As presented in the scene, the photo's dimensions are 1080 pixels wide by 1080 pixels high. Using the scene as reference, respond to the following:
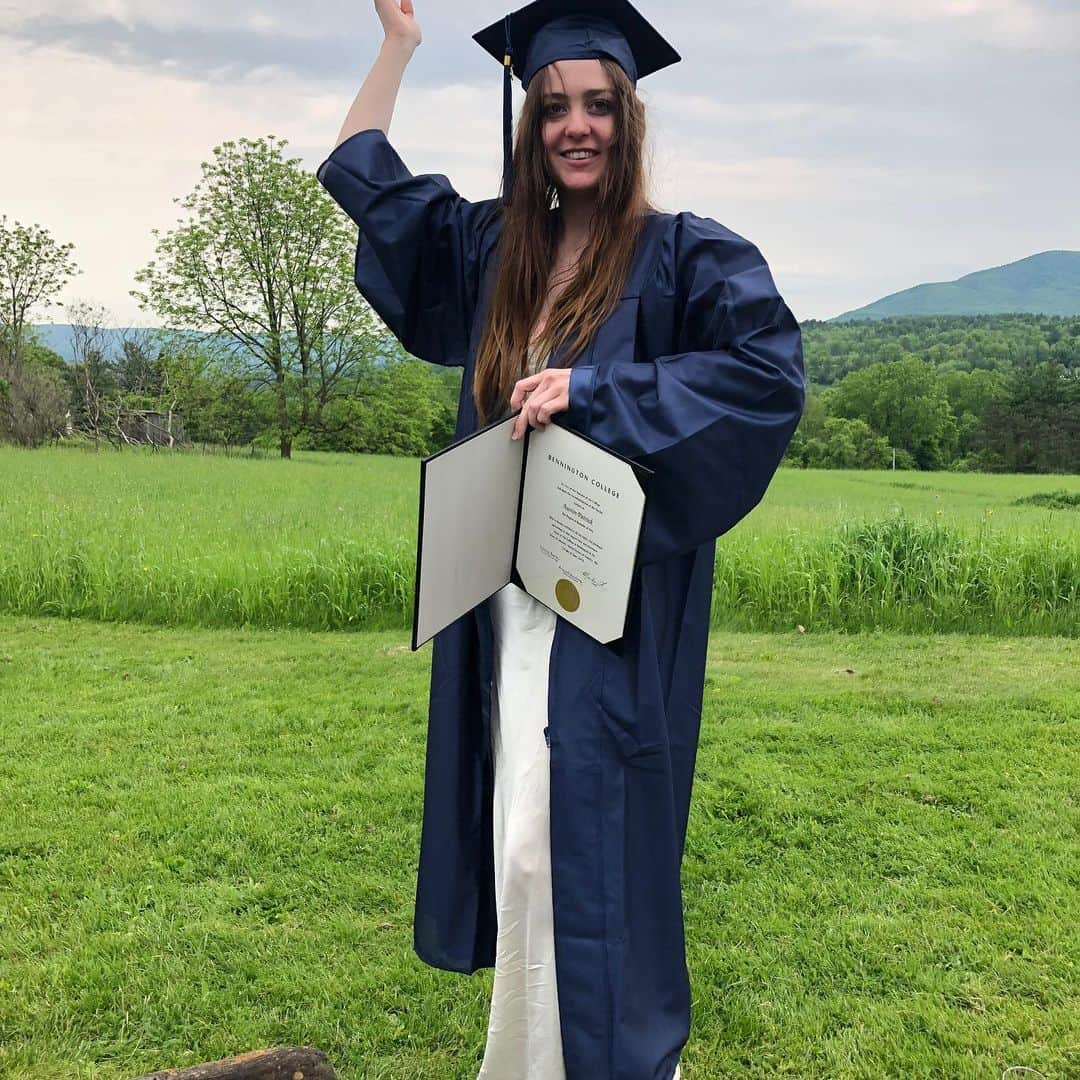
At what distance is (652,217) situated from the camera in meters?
1.80

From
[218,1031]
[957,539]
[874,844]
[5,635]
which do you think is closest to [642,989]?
[218,1031]

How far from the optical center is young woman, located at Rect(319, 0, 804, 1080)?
162 centimetres

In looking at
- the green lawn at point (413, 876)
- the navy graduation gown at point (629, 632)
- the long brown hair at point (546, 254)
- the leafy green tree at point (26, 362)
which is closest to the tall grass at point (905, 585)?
the green lawn at point (413, 876)

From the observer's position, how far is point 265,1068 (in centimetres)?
193

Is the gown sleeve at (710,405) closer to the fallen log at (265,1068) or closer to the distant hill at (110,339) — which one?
the fallen log at (265,1068)

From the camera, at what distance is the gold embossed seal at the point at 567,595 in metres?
1.65

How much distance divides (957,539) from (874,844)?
4246mm

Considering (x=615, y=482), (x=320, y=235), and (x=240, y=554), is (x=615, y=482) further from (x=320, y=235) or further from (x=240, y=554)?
(x=320, y=235)

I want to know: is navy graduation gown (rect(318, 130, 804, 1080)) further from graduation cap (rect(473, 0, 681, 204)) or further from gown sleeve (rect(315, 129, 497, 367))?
graduation cap (rect(473, 0, 681, 204))

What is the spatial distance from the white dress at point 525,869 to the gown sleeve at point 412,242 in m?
0.61

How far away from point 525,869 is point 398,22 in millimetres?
1583

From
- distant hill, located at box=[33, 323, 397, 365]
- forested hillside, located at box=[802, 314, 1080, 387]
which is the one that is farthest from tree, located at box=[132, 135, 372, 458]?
forested hillside, located at box=[802, 314, 1080, 387]

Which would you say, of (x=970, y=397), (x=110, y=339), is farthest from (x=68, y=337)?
(x=970, y=397)

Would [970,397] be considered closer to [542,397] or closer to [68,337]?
[68,337]
